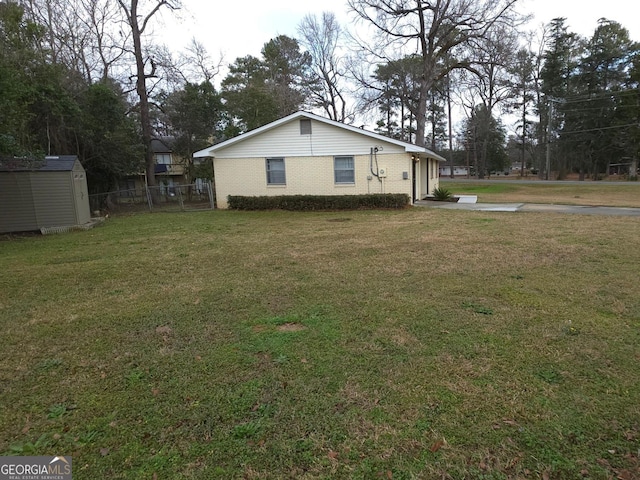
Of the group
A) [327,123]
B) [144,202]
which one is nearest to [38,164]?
[327,123]

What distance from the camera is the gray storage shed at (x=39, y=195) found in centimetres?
1087

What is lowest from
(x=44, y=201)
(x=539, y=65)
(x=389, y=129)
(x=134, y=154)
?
(x=44, y=201)

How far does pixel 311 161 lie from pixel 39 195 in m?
9.29

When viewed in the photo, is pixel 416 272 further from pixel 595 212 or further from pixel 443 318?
pixel 595 212

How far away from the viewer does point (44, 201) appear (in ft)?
36.9

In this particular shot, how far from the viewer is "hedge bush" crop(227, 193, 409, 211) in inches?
575

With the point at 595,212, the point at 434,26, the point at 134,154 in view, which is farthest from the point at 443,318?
the point at 434,26

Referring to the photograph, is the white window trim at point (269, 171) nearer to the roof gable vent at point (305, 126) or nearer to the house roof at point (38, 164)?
the roof gable vent at point (305, 126)

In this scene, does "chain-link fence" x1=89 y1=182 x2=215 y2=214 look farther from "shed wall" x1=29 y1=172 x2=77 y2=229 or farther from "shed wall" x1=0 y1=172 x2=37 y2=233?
"shed wall" x1=0 y1=172 x2=37 y2=233

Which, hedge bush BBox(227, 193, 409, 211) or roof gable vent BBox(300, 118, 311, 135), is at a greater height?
roof gable vent BBox(300, 118, 311, 135)

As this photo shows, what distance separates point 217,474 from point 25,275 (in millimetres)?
5859

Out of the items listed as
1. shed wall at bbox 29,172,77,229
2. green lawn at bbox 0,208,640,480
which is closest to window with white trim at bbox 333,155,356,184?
shed wall at bbox 29,172,77,229

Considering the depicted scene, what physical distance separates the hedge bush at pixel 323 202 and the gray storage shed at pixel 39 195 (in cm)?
594

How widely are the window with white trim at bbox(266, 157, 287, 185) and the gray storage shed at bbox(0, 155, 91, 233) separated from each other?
277 inches
